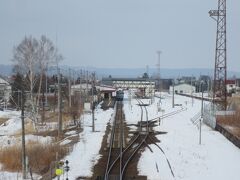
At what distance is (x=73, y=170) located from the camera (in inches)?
620

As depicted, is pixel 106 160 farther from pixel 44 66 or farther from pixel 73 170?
pixel 44 66

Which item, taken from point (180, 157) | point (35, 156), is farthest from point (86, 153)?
point (180, 157)

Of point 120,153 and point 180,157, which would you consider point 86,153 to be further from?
point 180,157

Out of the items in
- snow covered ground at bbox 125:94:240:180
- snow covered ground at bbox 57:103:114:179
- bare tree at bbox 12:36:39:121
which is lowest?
snow covered ground at bbox 125:94:240:180

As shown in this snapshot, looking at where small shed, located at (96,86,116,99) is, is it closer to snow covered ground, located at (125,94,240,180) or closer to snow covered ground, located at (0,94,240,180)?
snow covered ground, located at (0,94,240,180)

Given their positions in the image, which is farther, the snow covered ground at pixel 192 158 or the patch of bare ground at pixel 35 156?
the patch of bare ground at pixel 35 156

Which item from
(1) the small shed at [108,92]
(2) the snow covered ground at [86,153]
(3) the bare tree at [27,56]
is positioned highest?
(3) the bare tree at [27,56]

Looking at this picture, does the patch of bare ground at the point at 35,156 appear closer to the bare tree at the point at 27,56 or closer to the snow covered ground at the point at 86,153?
the snow covered ground at the point at 86,153

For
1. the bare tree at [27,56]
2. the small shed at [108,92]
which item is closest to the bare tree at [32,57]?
the bare tree at [27,56]

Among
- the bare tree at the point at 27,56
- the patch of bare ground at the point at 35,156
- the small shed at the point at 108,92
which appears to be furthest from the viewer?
the small shed at the point at 108,92

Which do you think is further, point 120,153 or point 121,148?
point 121,148

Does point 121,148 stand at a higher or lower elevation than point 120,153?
higher

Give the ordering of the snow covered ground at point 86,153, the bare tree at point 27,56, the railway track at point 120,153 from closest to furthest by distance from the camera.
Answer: the railway track at point 120,153
the snow covered ground at point 86,153
the bare tree at point 27,56

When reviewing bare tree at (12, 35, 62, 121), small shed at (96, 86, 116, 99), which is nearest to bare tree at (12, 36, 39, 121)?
bare tree at (12, 35, 62, 121)
